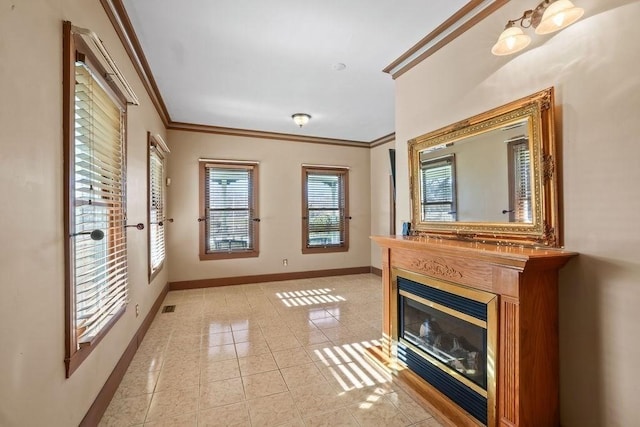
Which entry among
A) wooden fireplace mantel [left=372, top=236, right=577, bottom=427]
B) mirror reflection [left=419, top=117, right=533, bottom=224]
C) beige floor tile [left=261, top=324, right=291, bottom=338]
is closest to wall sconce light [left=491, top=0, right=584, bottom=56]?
mirror reflection [left=419, top=117, right=533, bottom=224]

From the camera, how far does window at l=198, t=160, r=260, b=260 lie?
5020mm

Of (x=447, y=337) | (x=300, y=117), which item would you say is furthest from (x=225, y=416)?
(x=300, y=117)

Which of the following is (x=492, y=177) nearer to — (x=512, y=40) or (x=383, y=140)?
(x=512, y=40)

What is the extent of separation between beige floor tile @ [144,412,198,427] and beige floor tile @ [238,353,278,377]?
52cm

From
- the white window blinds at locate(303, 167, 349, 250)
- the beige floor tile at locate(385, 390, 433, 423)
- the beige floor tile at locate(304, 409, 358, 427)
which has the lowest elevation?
the beige floor tile at locate(385, 390, 433, 423)

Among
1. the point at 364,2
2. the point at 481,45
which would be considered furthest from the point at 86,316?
the point at 481,45

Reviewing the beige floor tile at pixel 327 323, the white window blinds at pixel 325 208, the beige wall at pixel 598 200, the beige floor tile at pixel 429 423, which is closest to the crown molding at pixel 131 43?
the beige wall at pixel 598 200

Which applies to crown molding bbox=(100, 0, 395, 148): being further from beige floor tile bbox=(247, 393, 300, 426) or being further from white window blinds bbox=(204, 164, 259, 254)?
beige floor tile bbox=(247, 393, 300, 426)

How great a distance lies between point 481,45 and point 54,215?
106 inches

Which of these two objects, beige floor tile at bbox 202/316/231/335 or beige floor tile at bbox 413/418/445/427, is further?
beige floor tile at bbox 202/316/231/335

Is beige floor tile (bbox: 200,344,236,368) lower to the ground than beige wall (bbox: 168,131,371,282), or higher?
lower

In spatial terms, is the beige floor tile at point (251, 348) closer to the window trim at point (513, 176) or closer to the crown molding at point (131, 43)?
the window trim at point (513, 176)

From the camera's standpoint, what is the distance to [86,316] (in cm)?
167

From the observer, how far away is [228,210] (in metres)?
5.16
